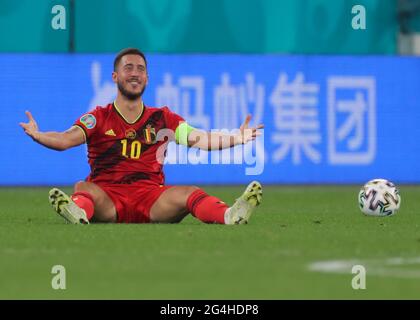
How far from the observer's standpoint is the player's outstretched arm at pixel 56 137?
11.5m

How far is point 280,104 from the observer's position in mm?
21438

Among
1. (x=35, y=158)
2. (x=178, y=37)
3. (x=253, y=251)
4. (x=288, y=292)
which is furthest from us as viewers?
(x=178, y=37)

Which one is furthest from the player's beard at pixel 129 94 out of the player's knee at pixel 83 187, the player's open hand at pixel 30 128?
the player's open hand at pixel 30 128

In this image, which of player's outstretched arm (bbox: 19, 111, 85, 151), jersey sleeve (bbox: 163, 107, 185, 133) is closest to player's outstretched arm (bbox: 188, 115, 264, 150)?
jersey sleeve (bbox: 163, 107, 185, 133)

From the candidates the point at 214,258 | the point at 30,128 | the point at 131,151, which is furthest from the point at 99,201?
the point at 214,258

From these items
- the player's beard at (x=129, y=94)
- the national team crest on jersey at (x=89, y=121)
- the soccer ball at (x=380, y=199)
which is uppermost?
the player's beard at (x=129, y=94)

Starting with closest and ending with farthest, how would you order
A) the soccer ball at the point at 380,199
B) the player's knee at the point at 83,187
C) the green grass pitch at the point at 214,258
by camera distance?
the green grass pitch at the point at 214,258 < the player's knee at the point at 83,187 < the soccer ball at the point at 380,199

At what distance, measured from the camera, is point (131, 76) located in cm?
1205

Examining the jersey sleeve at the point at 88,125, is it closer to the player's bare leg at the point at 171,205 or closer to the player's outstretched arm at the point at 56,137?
the player's outstretched arm at the point at 56,137

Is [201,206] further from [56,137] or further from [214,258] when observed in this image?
[214,258]
